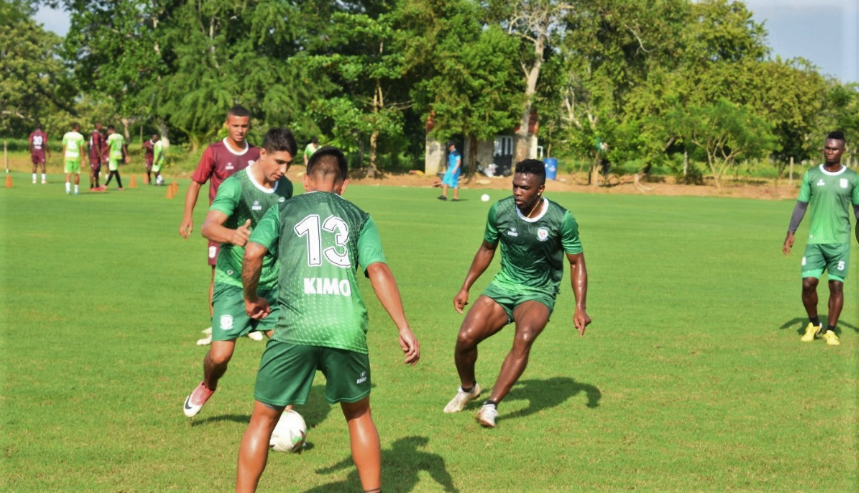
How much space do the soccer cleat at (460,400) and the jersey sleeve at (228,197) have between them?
2.28 meters

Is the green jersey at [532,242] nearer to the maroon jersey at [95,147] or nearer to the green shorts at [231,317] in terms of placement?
the green shorts at [231,317]

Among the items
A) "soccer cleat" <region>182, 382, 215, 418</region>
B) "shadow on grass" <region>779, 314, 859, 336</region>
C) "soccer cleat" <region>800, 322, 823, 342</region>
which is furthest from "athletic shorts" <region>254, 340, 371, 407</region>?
"shadow on grass" <region>779, 314, 859, 336</region>

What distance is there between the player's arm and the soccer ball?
1.75m

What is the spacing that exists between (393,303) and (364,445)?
74 centimetres

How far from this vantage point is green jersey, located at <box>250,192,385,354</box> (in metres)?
4.63

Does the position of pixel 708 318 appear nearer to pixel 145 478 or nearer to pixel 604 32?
pixel 145 478

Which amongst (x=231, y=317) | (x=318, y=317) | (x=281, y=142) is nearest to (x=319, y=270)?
(x=318, y=317)

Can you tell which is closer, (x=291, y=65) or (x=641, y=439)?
(x=641, y=439)

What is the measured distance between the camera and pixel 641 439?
6664 millimetres

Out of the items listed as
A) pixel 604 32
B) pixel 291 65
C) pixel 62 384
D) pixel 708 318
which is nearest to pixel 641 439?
pixel 62 384

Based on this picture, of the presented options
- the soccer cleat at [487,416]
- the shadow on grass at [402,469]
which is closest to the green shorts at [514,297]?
the soccer cleat at [487,416]

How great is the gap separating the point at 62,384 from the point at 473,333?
3.36 meters

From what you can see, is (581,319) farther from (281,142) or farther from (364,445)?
(364,445)

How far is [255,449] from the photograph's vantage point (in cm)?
464
